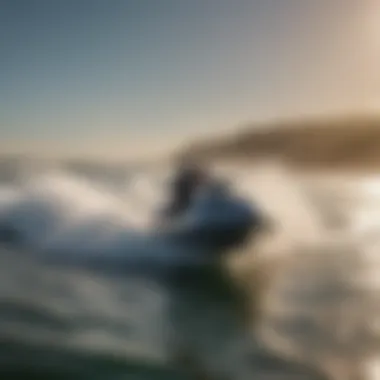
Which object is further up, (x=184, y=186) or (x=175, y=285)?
(x=184, y=186)

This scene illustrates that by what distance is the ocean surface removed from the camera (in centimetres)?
97

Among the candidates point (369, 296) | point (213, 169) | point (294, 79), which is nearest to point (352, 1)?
point (294, 79)

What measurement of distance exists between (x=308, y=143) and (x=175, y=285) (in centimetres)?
30

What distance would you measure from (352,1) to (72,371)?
71cm

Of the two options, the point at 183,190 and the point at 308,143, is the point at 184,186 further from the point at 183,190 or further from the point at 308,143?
the point at 308,143

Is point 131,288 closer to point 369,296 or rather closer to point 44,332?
point 44,332

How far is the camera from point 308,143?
103 cm

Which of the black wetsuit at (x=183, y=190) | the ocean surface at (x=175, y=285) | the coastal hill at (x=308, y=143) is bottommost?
the ocean surface at (x=175, y=285)

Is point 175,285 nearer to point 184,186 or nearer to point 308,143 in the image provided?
point 184,186

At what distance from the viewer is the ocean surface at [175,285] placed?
3.17 ft

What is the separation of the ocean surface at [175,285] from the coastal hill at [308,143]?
2cm

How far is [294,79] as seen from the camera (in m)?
1.04

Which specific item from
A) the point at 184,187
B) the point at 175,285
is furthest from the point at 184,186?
the point at 175,285

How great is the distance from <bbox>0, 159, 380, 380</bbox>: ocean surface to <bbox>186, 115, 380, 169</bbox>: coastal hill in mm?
25
